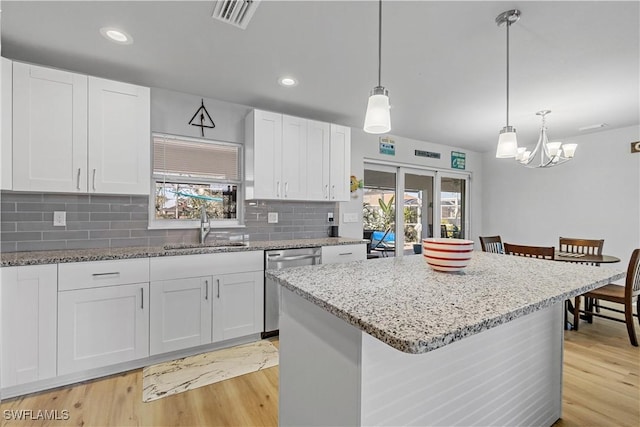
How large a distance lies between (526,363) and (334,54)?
228 centimetres

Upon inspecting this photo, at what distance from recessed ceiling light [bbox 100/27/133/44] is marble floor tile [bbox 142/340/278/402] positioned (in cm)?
236

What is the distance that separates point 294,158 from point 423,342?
2789 mm

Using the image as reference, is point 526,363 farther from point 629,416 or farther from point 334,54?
point 334,54

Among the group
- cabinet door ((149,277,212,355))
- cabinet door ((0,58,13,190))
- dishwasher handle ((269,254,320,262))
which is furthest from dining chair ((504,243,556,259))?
cabinet door ((0,58,13,190))

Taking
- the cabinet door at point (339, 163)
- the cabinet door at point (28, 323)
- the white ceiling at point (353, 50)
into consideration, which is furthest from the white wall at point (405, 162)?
the cabinet door at point (28, 323)

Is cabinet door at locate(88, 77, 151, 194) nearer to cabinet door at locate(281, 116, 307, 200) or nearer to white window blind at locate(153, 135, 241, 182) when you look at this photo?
white window blind at locate(153, 135, 241, 182)

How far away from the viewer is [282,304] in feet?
4.77

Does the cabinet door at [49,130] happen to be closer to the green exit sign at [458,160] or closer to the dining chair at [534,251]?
the dining chair at [534,251]

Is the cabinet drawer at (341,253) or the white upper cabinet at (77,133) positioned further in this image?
the cabinet drawer at (341,253)

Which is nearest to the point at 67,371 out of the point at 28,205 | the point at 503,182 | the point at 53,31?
the point at 28,205

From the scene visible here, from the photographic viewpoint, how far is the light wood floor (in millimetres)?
1783

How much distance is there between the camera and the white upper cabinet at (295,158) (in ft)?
10.3

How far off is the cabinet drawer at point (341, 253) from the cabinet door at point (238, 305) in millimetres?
692

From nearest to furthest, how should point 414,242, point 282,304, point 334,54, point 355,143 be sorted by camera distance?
1. point 282,304
2. point 334,54
3. point 355,143
4. point 414,242
